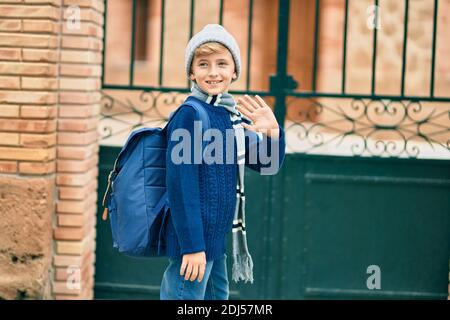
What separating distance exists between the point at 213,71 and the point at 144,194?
550 millimetres

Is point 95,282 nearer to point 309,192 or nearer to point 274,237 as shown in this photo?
point 274,237

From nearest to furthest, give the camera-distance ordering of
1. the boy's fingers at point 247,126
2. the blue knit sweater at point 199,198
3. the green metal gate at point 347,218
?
1. the blue knit sweater at point 199,198
2. the boy's fingers at point 247,126
3. the green metal gate at point 347,218

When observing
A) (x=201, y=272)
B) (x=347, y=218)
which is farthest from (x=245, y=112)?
(x=347, y=218)

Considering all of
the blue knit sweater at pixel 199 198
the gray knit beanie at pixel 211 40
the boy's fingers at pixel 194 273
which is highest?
the gray knit beanie at pixel 211 40

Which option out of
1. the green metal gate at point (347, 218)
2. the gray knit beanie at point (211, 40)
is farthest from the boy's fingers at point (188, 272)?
the green metal gate at point (347, 218)

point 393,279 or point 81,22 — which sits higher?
point 81,22

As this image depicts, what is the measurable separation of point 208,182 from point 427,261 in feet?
7.75

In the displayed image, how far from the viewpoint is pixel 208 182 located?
104 inches

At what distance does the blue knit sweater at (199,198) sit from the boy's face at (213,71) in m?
0.07

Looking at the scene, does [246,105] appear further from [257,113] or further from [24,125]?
[24,125]

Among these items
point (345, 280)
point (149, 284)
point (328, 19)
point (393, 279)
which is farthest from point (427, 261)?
point (328, 19)

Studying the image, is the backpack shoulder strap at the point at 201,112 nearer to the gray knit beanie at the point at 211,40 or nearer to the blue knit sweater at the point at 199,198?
the blue knit sweater at the point at 199,198

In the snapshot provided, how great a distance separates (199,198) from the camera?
2.59 metres

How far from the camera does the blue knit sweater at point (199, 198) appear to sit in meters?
2.54
